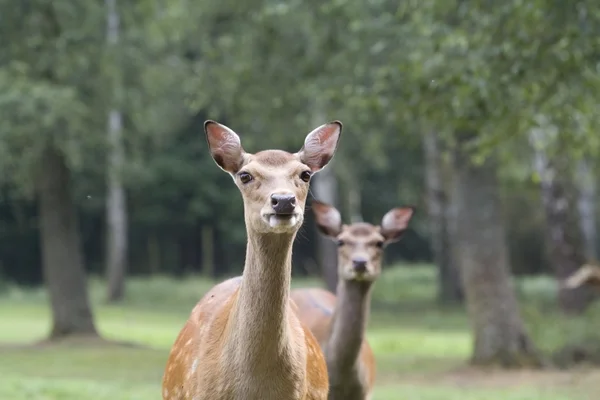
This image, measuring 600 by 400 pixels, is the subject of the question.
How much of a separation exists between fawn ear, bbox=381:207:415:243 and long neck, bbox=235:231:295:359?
3996mm

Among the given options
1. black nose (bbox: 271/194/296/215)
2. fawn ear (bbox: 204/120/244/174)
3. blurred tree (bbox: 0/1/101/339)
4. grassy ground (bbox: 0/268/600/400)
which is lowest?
grassy ground (bbox: 0/268/600/400)

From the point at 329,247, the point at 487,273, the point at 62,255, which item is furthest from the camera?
the point at 329,247

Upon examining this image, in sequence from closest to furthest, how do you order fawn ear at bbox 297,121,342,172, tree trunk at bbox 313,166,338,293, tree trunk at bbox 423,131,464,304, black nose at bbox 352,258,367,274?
fawn ear at bbox 297,121,342,172 < black nose at bbox 352,258,367,274 < tree trunk at bbox 313,166,338,293 < tree trunk at bbox 423,131,464,304

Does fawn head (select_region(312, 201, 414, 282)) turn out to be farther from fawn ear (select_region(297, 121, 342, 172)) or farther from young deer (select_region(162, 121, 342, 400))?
young deer (select_region(162, 121, 342, 400))

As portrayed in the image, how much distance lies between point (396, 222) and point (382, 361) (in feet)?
28.9

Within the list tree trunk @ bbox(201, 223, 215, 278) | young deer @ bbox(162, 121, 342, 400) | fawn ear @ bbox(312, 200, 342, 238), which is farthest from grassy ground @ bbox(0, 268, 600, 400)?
tree trunk @ bbox(201, 223, 215, 278)

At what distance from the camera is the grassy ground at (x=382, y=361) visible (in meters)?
13.0

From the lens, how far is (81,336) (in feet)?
63.9

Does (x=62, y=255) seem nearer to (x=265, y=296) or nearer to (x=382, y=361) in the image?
(x=382, y=361)

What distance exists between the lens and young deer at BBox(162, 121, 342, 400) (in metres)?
5.18

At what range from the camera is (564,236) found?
24.1 meters

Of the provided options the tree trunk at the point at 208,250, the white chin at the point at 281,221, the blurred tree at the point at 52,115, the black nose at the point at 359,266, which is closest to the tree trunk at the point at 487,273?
the blurred tree at the point at 52,115

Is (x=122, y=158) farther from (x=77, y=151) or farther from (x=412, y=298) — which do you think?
(x=412, y=298)

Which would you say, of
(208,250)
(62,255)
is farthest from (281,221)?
(208,250)
